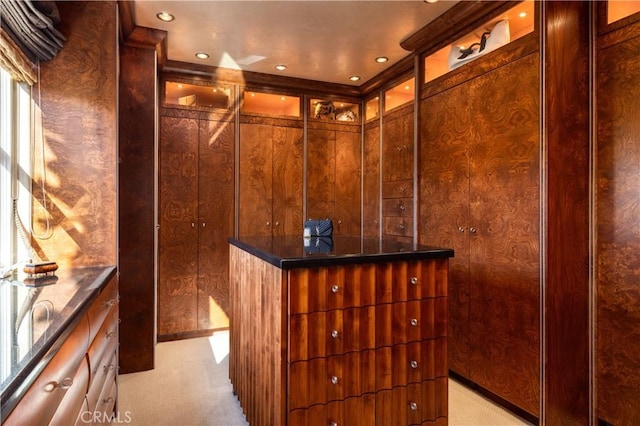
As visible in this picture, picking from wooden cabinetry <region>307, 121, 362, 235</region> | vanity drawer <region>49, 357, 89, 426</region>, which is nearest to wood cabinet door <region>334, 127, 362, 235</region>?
wooden cabinetry <region>307, 121, 362, 235</region>

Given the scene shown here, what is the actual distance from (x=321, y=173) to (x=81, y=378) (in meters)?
3.25

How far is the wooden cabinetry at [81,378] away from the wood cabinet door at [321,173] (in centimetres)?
248

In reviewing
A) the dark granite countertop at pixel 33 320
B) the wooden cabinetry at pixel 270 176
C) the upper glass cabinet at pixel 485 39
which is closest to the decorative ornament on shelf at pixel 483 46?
the upper glass cabinet at pixel 485 39

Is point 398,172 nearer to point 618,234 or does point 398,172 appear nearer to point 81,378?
point 618,234

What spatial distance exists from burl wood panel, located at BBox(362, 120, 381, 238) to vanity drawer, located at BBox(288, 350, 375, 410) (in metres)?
2.41

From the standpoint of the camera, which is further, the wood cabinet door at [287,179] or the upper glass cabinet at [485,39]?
the wood cabinet door at [287,179]

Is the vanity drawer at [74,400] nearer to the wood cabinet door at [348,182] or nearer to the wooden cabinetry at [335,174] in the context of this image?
the wooden cabinetry at [335,174]

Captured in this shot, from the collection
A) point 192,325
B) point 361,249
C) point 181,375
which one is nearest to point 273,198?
point 192,325

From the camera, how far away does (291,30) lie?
2936 millimetres

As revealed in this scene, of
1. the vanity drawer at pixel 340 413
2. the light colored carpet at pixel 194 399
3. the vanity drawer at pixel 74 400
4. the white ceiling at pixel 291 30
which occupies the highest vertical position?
the white ceiling at pixel 291 30

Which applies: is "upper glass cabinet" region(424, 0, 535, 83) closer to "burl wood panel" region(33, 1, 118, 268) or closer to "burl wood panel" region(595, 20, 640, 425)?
"burl wood panel" region(595, 20, 640, 425)

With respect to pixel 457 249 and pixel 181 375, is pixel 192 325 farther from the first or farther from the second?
pixel 457 249

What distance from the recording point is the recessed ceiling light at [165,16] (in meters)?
2.65

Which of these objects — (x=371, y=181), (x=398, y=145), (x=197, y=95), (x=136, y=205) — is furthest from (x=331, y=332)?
(x=197, y=95)
